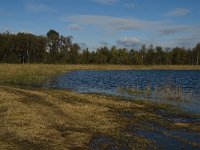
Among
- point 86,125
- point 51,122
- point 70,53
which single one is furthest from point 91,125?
point 70,53

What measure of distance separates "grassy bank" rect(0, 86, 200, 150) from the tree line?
82192mm

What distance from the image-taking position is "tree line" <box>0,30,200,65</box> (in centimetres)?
10525

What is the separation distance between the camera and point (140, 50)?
13575cm

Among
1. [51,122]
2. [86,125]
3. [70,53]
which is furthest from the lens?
[70,53]

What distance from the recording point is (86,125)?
1623 cm

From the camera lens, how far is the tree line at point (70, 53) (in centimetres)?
10525

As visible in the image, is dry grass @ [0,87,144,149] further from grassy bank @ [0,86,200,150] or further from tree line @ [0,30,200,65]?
tree line @ [0,30,200,65]

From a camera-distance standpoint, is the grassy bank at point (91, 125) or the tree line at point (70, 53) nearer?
the grassy bank at point (91, 125)

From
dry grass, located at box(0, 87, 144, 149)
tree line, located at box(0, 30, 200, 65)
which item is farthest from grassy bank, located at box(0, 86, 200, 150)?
tree line, located at box(0, 30, 200, 65)

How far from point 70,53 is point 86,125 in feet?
334

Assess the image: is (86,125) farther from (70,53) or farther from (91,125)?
(70,53)

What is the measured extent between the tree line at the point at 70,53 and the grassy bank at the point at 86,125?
82192mm

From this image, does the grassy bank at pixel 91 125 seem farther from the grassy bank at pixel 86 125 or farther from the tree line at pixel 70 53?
the tree line at pixel 70 53

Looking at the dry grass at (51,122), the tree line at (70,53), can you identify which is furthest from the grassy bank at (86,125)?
the tree line at (70,53)
